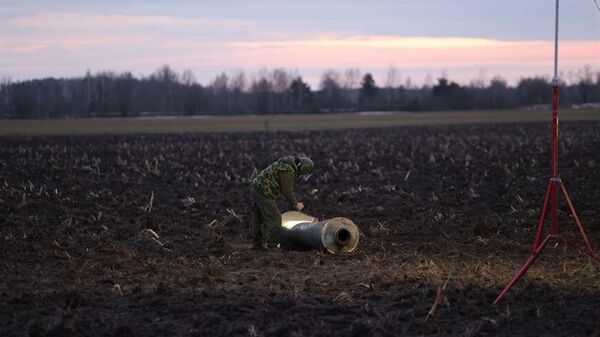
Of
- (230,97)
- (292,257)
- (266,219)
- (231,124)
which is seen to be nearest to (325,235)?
(292,257)

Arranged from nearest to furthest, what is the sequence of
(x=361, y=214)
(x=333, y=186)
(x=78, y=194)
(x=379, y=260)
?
1. (x=379, y=260)
2. (x=361, y=214)
3. (x=78, y=194)
4. (x=333, y=186)

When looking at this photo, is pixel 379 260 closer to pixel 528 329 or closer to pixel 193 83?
pixel 528 329

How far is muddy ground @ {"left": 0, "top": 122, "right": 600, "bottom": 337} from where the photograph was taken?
9.10m

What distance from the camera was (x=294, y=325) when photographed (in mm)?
8828

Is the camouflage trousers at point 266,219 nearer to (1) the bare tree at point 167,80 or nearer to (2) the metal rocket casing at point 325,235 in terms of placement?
(2) the metal rocket casing at point 325,235

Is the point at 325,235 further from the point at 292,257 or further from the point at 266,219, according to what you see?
the point at 266,219

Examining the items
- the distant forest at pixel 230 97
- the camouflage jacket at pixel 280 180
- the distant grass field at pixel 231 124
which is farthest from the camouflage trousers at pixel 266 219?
the distant forest at pixel 230 97

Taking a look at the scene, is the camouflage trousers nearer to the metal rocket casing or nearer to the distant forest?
the metal rocket casing

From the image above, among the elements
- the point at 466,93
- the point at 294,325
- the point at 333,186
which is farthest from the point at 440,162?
the point at 466,93

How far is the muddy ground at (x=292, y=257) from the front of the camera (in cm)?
910

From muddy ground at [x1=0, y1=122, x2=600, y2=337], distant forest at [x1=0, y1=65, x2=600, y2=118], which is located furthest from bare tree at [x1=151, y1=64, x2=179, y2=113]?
muddy ground at [x1=0, y1=122, x2=600, y2=337]

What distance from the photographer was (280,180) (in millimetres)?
14164

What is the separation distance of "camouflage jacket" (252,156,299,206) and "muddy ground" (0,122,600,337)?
997mm

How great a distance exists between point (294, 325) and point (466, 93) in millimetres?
131013
